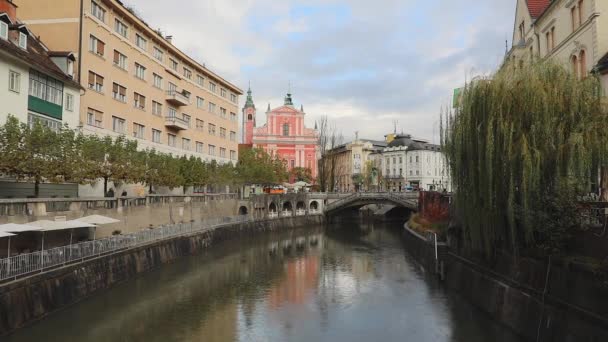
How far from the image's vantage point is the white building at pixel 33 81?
92.1 ft

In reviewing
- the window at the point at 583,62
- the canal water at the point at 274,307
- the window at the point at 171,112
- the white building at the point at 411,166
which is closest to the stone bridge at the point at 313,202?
the window at the point at 171,112

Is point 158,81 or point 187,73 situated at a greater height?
A: point 187,73

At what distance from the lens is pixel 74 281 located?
21266 mm

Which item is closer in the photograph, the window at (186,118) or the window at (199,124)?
the window at (186,118)

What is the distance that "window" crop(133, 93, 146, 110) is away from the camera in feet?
150

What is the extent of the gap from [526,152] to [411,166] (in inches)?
3835

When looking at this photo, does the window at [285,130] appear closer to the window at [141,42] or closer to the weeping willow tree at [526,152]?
the window at [141,42]

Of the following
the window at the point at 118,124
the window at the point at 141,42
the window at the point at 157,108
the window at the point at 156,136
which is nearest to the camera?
the window at the point at 118,124

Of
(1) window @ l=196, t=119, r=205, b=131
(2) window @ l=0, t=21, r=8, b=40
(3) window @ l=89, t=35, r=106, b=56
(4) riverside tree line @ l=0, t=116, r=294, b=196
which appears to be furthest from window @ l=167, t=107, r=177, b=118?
(2) window @ l=0, t=21, r=8, b=40

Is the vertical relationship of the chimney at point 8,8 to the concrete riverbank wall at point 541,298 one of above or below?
above

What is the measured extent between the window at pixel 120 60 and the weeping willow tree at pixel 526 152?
33.8 m

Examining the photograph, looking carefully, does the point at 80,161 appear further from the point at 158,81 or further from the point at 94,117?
the point at 158,81

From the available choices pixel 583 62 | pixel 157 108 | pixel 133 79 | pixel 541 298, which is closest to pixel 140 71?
pixel 133 79

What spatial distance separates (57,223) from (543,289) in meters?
21.7
